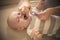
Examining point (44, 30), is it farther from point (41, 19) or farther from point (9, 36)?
point (9, 36)

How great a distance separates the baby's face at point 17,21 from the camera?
0.57m

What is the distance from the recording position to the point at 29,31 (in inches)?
23.2

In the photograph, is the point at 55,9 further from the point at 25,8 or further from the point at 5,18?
the point at 5,18

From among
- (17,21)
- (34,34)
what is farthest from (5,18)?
(34,34)

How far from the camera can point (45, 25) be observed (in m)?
0.58

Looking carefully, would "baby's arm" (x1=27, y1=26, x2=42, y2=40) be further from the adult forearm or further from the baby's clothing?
the adult forearm

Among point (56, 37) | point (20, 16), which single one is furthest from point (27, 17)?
point (56, 37)

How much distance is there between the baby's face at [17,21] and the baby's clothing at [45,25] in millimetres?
26

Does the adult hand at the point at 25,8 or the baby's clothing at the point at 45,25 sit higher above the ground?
the adult hand at the point at 25,8

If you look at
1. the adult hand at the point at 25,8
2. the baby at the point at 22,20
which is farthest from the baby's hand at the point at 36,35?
the adult hand at the point at 25,8

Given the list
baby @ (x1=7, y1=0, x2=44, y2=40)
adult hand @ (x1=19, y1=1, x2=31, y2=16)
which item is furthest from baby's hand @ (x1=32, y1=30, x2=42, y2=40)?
adult hand @ (x1=19, y1=1, x2=31, y2=16)

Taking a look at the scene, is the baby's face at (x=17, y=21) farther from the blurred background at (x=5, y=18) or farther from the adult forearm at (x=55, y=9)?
the adult forearm at (x=55, y=9)

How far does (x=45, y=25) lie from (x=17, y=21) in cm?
14

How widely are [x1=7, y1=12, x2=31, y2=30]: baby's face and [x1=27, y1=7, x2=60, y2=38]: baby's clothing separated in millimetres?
26
